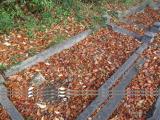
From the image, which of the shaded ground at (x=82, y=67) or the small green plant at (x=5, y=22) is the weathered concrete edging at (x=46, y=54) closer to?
the shaded ground at (x=82, y=67)

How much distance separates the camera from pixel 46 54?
8.19 metres

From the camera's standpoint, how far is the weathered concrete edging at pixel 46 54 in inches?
293

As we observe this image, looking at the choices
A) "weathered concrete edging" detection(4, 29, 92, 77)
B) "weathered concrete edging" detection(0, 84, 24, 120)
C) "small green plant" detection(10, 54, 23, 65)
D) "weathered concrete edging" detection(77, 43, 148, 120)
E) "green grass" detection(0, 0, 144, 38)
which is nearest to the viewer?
"weathered concrete edging" detection(0, 84, 24, 120)

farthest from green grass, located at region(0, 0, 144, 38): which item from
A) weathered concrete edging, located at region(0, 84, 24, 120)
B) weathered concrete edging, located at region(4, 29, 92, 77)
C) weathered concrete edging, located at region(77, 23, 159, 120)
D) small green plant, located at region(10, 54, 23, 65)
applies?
weathered concrete edging, located at region(0, 84, 24, 120)

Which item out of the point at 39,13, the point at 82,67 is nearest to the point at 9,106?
the point at 82,67

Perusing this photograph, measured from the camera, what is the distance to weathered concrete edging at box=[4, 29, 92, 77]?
7455 mm

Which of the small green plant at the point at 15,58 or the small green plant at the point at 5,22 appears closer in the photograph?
the small green plant at the point at 15,58

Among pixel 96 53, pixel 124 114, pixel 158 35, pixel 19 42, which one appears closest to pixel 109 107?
pixel 124 114

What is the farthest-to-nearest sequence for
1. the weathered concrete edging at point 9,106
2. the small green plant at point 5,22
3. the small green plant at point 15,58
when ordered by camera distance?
the small green plant at point 5,22
the small green plant at point 15,58
the weathered concrete edging at point 9,106

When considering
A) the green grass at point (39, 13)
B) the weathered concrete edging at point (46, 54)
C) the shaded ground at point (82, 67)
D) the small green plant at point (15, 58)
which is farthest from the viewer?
the green grass at point (39, 13)

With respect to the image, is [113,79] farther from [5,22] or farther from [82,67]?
[5,22]

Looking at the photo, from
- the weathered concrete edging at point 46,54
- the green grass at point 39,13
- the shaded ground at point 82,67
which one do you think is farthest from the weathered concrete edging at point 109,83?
the green grass at point 39,13

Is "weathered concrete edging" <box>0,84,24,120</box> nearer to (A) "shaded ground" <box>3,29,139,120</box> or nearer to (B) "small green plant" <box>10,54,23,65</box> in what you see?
(A) "shaded ground" <box>3,29,139,120</box>

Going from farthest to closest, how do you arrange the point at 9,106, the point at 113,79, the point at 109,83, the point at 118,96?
the point at 113,79, the point at 109,83, the point at 118,96, the point at 9,106
